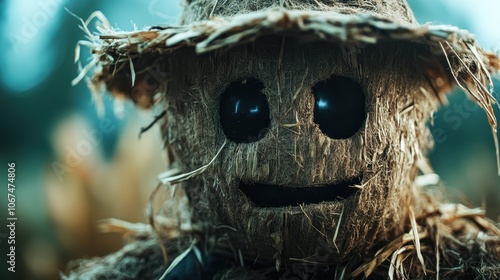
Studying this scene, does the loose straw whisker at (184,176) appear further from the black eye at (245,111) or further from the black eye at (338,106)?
the black eye at (338,106)

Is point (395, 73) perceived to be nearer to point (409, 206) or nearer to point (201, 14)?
point (409, 206)

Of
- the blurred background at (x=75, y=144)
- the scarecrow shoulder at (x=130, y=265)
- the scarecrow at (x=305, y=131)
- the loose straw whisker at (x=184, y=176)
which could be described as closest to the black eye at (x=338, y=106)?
the scarecrow at (x=305, y=131)

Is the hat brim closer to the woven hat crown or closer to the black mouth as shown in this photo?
the woven hat crown

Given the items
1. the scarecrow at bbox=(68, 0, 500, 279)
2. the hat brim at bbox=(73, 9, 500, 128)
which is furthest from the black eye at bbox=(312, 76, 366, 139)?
the hat brim at bbox=(73, 9, 500, 128)

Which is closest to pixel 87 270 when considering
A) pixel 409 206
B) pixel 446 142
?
pixel 409 206

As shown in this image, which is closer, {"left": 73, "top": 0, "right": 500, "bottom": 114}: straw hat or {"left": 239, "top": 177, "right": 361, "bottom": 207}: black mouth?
{"left": 73, "top": 0, "right": 500, "bottom": 114}: straw hat

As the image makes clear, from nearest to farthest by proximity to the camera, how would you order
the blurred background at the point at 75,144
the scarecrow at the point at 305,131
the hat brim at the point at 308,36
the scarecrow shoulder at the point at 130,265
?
the hat brim at the point at 308,36 < the scarecrow at the point at 305,131 < the scarecrow shoulder at the point at 130,265 < the blurred background at the point at 75,144

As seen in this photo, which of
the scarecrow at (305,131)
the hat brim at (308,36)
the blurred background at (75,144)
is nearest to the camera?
the hat brim at (308,36)

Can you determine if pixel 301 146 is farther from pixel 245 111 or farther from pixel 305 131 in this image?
pixel 245 111
